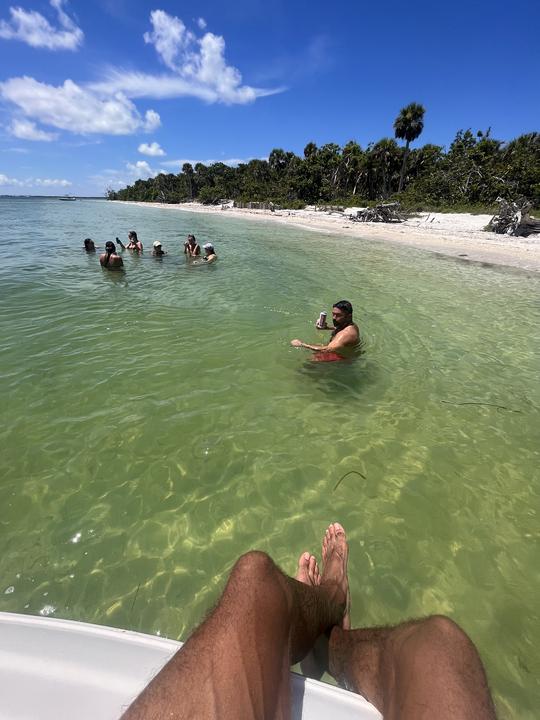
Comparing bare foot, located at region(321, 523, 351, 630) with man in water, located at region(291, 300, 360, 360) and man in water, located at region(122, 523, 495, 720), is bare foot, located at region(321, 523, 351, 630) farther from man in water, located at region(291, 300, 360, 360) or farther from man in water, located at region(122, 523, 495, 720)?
man in water, located at region(291, 300, 360, 360)

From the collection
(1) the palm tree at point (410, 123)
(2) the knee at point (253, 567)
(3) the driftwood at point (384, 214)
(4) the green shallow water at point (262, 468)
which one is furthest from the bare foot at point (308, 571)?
(1) the palm tree at point (410, 123)

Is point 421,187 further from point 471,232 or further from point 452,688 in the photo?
point 452,688

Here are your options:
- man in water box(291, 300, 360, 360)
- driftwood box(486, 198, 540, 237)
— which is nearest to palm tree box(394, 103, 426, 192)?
driftwood box(486, 198, 540, 237)

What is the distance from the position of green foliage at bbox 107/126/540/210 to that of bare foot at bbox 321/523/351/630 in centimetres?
4109

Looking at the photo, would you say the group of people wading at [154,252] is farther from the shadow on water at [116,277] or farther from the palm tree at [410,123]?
the palm tree at [410,123]

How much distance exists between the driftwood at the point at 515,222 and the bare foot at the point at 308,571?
2852 cm

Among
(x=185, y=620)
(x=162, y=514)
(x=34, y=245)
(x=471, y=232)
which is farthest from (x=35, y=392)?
(x=471, y=232)

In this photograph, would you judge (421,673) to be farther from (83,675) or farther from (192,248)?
(192,248)

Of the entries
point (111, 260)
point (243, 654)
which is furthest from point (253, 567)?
point (111, 260)

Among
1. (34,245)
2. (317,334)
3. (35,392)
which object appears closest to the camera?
(35,392)

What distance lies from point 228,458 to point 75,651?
2435mm

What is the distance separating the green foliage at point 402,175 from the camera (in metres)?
37.5

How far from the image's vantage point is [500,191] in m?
36.4

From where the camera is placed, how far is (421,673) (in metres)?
1.57
